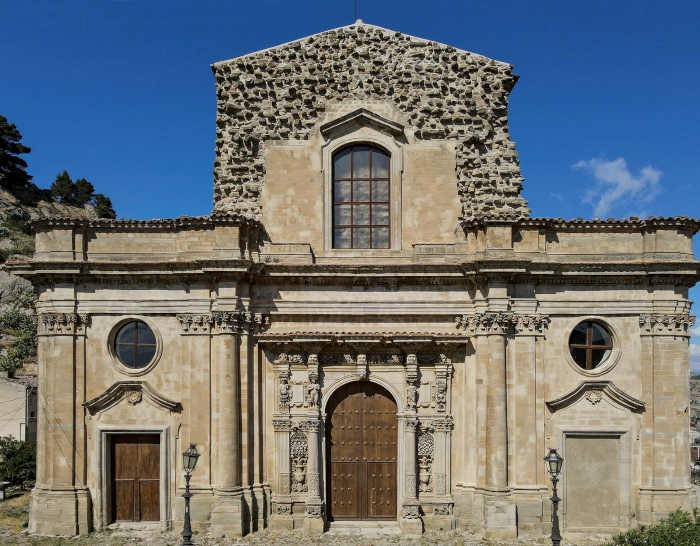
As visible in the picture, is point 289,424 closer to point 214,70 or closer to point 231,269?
point 231,269

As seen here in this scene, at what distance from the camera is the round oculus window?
15508 mm

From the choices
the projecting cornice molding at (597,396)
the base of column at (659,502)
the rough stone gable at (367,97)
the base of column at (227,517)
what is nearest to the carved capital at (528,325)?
the projecting cornice molding at (597,396)

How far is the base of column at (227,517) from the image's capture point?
47.5ft

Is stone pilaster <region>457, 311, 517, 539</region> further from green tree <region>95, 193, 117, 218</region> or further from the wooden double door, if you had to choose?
green tree <region>95, 193, 117, 218</region>

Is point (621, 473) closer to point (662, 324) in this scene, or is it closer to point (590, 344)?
point (590, 344)

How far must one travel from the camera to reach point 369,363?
15.6 metres

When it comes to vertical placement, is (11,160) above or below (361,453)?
above

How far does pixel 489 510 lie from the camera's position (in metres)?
14.5

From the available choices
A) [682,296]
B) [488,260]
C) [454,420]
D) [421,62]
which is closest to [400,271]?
[488,260]

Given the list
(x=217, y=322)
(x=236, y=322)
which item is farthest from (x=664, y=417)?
(x=217, y=322)

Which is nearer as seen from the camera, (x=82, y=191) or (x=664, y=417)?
(x=664, y=417)

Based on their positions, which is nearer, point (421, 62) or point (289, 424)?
point (289, 424)

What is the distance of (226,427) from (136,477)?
297 centimetres

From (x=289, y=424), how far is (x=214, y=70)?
1024 centimetres
